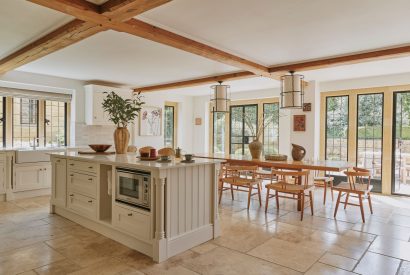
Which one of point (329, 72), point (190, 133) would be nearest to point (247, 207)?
point (329, 72)

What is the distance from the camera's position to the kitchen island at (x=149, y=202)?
2.70 metres

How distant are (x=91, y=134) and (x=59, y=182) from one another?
98.9 inches

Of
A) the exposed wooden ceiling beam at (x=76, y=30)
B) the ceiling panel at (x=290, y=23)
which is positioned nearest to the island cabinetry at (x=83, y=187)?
the exposed wooden ceiling beam at (x=76, y=30)

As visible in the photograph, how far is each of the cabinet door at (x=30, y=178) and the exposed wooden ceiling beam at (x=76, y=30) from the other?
178cm

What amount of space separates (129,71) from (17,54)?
1807 millimetres

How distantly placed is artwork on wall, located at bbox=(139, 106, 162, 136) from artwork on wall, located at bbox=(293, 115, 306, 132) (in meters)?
3.59

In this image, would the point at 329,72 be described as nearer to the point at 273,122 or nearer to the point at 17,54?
the point at 273,122

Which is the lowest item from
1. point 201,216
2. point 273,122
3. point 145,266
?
point 145,266

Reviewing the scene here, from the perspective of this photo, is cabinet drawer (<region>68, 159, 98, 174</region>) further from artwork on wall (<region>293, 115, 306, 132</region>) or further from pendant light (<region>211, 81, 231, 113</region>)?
artwork on wall (<region>293, 115, 306, 132</region>)

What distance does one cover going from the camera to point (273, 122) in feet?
24.5

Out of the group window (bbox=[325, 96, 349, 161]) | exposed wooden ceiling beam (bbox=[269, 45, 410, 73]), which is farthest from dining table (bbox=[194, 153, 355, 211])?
window (bbox=[325, 96, 349, 161])

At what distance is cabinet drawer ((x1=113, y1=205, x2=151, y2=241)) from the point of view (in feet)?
9.11

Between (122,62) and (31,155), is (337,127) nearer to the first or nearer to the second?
(122,62)

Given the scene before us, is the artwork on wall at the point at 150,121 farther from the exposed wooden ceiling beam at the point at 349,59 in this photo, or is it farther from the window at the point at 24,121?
the exposed wooden ceiling beam at the point at 349,59
